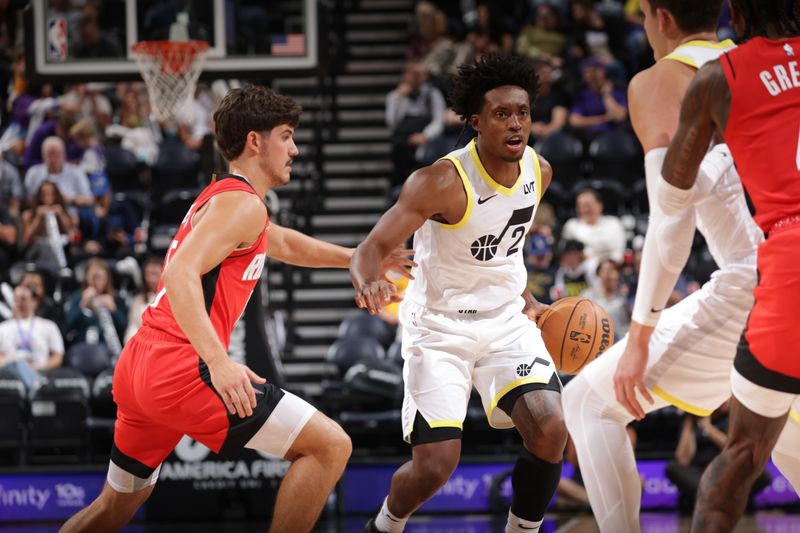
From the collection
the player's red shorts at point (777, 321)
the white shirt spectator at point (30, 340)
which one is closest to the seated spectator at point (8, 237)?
the white shirt spectator at point (30, 340)

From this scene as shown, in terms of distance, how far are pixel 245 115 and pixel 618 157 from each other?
24.1 ft

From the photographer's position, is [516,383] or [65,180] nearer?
[516,383]

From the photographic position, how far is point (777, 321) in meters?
3.13

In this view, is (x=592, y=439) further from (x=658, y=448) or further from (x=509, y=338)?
(x=658, y=448)

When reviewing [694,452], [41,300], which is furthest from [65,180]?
[694,452]

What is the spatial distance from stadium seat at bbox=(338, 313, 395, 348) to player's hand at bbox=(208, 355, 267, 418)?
5.37m

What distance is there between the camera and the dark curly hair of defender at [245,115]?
4.46 m

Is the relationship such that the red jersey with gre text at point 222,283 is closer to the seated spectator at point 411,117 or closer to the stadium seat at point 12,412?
the stadium seat at point 12,412

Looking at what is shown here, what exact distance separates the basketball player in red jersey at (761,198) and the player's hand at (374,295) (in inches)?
58.7

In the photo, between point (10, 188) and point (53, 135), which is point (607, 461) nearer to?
point (10, 188)

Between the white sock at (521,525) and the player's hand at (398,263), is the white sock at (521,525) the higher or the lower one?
the lower one

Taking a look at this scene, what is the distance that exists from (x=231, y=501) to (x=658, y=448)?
3.30 metres

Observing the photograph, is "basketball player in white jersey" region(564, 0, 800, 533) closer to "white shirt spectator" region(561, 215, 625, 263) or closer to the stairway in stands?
"white shirt spectator" region(561, 215, 625, 263)

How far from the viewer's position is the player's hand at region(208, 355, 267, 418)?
3992 millimetres
